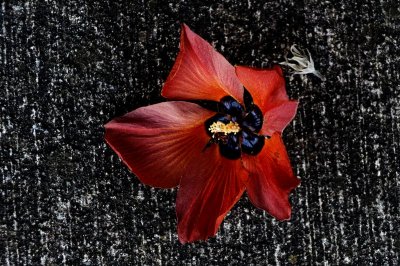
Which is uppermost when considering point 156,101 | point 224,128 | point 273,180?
point 156,101

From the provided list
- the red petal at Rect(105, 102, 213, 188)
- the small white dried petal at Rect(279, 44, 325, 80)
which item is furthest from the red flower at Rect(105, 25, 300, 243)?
the small white dried petal at Rect(279, 44, 325, 80)

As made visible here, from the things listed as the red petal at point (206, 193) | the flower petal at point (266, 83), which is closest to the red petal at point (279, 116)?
the flower petal at point (266, 83)

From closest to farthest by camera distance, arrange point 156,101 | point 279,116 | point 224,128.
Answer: point 279,116 → point 224,128 → point 156,101

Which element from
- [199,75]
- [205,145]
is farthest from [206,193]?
[199,75]

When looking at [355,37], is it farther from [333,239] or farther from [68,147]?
[68,147]

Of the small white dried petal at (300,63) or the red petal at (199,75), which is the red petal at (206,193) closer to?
the red petal at (199,75)

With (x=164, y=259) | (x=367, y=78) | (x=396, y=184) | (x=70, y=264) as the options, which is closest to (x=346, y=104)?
(x=367, y=78)

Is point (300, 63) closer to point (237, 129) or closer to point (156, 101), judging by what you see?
point (237, 129)
